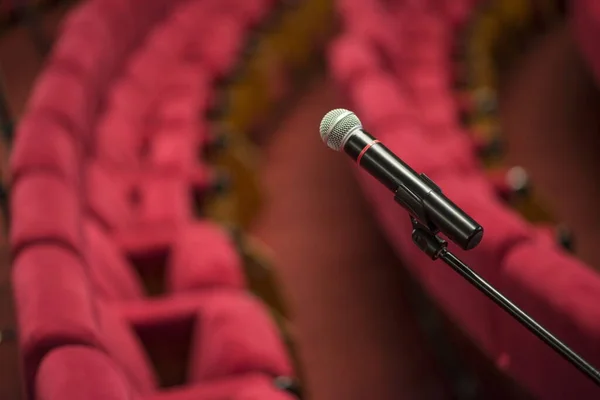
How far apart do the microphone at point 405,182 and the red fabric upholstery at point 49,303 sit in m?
0.17

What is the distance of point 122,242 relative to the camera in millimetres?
521

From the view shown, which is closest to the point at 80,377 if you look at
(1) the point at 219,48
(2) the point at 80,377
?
(2) the point at 80,377

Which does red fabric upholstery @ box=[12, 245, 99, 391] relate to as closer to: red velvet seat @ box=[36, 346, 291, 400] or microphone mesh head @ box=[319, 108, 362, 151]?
red velvet seat @ box=[36, 346, 291, 400]

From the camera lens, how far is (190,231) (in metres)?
0.53

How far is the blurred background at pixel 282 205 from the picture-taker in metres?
0.37

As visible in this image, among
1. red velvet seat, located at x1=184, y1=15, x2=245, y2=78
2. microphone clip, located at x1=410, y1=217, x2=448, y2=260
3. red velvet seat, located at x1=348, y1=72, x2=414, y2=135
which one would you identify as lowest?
microphone clip, located at x1=410, y1=217, x2=448, y2=260

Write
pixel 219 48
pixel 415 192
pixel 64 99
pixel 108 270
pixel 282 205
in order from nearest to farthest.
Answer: pixel 415 192, pixel 108 270, pixel 64 99, pixel 282 205, pixel 219 48

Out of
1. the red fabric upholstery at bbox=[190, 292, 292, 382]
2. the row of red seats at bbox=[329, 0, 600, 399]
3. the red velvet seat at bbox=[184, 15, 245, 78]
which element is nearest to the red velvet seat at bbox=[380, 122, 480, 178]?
the row of red seats at bbox=[329, 0, 600, 399]

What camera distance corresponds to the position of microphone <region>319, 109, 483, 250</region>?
0.62ft

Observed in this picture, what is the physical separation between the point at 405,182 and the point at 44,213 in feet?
0.89

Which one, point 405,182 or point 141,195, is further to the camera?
point 141,195

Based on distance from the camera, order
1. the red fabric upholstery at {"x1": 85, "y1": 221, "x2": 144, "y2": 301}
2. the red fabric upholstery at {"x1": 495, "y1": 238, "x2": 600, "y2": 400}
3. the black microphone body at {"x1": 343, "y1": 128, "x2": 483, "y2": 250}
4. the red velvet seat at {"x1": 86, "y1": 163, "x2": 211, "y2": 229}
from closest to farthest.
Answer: the black microphone body at {"x1": 343, "y1": 128, "x2": 483, "y2": 250}
the red fabric upholstery at {"x1": 495, "y1": 238, "x2": 600, "y2": 400}
the red fabric upholstery at {"x1": 85, "y1": 221, "x2": 144, "y2": 301}
the red velvet seat at {"x1": 86, "y1": 163, "x2": 211, "y2": 229}

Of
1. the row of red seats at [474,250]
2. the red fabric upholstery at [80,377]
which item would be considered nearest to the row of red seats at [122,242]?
the red fabric upholstery at [80,377]

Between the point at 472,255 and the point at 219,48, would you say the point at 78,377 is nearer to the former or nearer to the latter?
the point at 472,255
